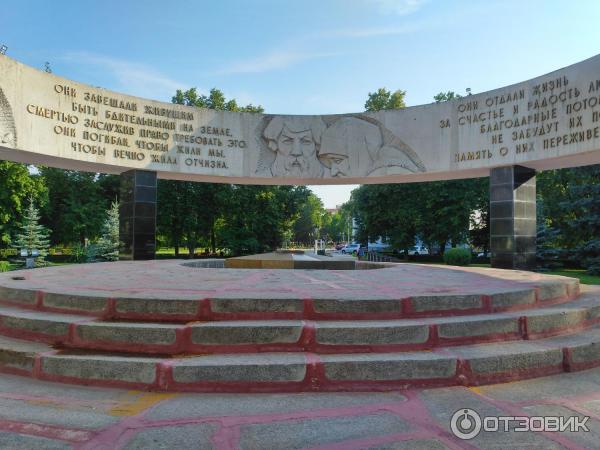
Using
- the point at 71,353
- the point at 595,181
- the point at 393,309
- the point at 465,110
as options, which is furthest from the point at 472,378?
the point at 595,181

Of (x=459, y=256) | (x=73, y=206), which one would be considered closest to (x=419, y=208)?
(x=459, y=256)

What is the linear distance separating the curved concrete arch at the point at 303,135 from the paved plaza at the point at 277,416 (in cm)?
931

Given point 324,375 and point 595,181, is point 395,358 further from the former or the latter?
point 595,181

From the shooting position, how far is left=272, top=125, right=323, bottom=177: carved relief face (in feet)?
48.5

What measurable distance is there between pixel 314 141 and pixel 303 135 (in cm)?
47

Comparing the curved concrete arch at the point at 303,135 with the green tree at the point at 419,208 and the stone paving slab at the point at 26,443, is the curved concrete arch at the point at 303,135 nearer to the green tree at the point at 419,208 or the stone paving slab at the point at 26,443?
the stone paving slab at the point at 26,443

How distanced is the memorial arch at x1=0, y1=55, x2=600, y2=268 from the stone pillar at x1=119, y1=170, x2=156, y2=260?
0.11 feet

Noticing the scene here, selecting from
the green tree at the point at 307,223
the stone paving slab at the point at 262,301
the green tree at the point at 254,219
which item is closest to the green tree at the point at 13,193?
the green tree at the point at 254,219

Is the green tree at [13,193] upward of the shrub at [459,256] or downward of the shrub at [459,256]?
upward

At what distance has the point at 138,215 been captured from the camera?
13234 mm

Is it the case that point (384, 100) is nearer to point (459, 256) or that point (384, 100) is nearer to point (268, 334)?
point (459, 256)

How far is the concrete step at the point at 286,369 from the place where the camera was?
3.26 m

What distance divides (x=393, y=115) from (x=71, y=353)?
13019 mm

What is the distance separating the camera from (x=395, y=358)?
3406 millimetres
